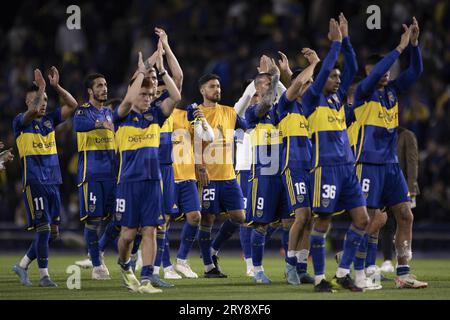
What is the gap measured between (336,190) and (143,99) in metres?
2.63

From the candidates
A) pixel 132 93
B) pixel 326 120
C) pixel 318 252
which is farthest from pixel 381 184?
pixel 132 93

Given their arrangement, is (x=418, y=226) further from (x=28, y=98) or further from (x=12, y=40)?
(x=12, y=40)

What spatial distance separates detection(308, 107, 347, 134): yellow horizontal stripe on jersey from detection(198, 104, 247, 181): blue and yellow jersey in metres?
2.98

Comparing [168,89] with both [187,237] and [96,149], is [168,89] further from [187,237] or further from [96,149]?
[187,237]

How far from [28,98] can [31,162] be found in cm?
96

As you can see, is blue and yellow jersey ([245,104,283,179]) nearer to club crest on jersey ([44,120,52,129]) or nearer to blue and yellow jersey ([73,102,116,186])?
blue and yellow jersey ([73,102,116,186])

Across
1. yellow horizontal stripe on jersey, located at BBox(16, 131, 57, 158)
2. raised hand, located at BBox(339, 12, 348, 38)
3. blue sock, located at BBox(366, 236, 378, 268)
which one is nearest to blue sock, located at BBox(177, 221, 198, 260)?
yellow horizontal stripe on jersey, located at BBox(16, 131, 57, 158)

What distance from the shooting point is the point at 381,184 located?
12758mm

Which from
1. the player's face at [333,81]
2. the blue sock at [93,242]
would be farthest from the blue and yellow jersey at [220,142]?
the player's face at [333,81]

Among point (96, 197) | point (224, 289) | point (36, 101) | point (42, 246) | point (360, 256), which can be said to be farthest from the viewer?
point (96, 197)

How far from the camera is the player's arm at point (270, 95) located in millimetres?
13570

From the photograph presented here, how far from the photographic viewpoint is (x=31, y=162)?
14.4 m

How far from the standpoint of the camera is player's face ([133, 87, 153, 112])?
12.4 m

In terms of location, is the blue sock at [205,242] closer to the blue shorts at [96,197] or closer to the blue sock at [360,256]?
the blue shorts at [96,197]
